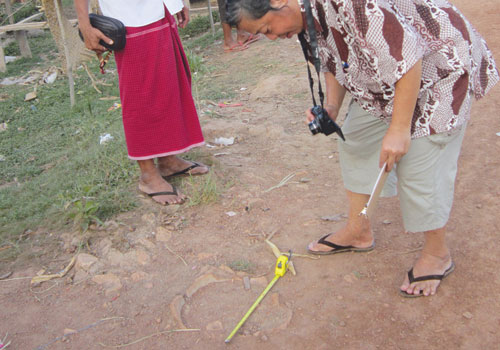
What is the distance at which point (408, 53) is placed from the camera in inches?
61.9

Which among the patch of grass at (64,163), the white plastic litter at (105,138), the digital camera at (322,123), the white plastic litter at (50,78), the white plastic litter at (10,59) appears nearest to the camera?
the digital camera at (322,123)

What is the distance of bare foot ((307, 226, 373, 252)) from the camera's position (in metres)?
2.48

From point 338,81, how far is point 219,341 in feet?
4.05

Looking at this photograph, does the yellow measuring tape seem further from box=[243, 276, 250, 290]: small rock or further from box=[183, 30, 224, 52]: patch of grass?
box=[183, 30, 224, 52]: patch of grass

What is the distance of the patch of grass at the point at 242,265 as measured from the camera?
2.52m

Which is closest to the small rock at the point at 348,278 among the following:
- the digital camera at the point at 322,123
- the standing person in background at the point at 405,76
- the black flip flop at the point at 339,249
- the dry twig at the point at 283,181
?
the black flip flop at the point at 339,249

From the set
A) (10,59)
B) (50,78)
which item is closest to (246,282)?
(50,78)

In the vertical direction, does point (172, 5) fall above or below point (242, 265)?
above

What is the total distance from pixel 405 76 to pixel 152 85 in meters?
1.66

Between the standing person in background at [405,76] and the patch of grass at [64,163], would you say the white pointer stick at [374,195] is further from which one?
the patch of grass at [64,163]

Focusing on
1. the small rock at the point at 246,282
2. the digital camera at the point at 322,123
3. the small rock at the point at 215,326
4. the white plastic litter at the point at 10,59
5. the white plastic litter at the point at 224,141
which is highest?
the digital camera at the point at 322,123

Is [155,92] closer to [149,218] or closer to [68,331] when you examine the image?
[149,218]

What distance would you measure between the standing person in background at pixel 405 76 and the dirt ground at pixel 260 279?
237 millimetres

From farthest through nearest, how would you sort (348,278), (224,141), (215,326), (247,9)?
(224,141) → (348,278) → (215,326) → (247,9)
